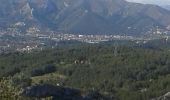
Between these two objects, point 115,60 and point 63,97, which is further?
point 115,60

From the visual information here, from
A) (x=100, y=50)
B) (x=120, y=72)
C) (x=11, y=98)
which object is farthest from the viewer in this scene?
(x=100, y=50)

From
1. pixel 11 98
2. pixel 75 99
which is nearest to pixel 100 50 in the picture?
pixel 75 99

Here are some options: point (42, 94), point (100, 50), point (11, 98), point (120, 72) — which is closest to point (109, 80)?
point (120, 72)

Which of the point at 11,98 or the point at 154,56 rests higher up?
the point at 11,98

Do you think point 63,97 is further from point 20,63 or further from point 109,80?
point 20,63

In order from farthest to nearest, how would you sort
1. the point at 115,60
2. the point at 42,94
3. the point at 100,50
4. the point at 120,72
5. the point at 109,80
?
the point at 100,50 → the point at 115,60 → the point at 120,72 → the point at 109,80 → the point at 42,94

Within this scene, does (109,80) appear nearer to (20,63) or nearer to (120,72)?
(120,72)
